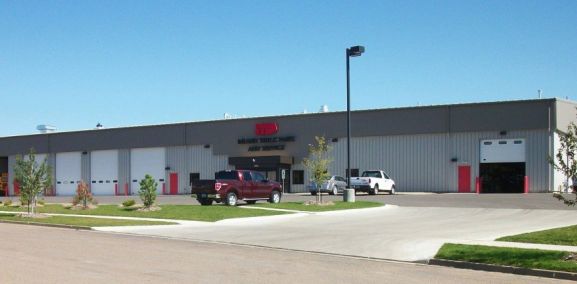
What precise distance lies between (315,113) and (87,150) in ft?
87.7

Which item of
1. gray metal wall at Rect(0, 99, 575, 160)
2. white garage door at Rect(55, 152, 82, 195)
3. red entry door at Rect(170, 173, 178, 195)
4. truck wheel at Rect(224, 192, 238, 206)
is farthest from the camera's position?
white garage door at Rect(55, 152, 82, 195)

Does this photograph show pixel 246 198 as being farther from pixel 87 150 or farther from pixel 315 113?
pixel 87 150

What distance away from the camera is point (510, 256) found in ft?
43.6

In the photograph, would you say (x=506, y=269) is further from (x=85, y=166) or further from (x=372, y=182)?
(x=85, y=166)

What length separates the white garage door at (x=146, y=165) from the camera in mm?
64250

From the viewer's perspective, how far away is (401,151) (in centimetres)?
5166

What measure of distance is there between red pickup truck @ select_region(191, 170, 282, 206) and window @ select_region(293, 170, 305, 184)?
21466 mm

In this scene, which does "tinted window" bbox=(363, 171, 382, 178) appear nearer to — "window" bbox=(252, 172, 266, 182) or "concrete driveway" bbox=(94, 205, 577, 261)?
"window" bbox=(252, 172, 266, 182)

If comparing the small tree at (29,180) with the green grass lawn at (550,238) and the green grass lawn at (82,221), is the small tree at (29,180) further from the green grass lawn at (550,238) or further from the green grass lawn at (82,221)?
the green grass lawn at (550,238)

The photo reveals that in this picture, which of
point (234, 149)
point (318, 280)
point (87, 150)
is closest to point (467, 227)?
point (318, 280)

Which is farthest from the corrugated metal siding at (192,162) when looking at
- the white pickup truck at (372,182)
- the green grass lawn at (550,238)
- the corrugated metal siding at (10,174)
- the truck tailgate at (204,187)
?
the green grass lawn at (550,238)

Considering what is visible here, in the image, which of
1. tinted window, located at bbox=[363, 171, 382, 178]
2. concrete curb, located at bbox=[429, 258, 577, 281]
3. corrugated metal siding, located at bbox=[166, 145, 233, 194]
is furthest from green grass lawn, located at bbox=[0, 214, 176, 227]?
corrugated metal siding, located at bbox=[166, 145, 233, 194]

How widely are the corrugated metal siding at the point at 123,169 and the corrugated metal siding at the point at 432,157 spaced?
924 inches

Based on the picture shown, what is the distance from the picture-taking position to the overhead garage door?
47406 millimetres
